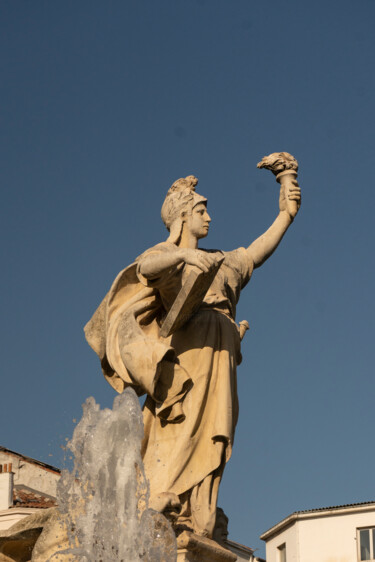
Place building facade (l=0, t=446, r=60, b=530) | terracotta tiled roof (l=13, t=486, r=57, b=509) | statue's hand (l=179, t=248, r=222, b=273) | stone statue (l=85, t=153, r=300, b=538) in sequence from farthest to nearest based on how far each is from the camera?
building facade (l=0, t=446, r=60, b=530)
terracotta tiled roof (l=13, t=486, r=57, b=509)
stone statue (l=85, t=153, r=300, b=538)
statue's hand (l=179, t=248, r=222, b=273)

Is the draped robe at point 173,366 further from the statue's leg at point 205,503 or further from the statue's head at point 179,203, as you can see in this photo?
the statue's head at point 179,203

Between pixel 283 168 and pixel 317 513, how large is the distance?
12.1m

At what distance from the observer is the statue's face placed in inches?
508

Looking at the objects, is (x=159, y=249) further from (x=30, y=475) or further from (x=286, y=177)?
(x=30, y=475)

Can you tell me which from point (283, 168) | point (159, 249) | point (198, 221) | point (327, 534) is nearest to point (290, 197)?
point (283, 168)

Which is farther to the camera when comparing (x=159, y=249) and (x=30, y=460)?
(x=30, y=460)

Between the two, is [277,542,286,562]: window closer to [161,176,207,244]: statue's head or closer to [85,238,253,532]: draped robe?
[85,238,253,532]: draped robe

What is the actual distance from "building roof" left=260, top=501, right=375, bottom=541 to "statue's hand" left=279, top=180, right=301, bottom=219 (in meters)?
10.1

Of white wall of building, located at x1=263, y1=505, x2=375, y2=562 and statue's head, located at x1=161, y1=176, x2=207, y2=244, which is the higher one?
white wall of building, located at x1=263, y1=505, x2=375, y2=562

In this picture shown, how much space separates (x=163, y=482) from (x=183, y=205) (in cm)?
251

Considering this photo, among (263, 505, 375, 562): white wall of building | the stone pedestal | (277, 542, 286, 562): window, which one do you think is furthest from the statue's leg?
(263, 505, 375, 562): white wall of building

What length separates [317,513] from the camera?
24.6 m

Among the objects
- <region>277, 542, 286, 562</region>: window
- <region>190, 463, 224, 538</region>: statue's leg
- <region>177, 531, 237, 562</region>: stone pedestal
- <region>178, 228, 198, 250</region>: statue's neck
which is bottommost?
<region>177, 531, 237, 562</region>: stone pedestal

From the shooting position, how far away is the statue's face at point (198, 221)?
1291 centimetres
